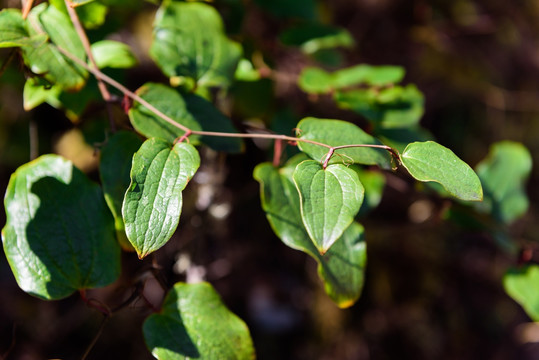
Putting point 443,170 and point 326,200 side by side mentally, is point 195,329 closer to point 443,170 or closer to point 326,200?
point 326,200

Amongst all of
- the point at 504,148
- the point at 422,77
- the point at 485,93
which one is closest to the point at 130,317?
the point at 504,148

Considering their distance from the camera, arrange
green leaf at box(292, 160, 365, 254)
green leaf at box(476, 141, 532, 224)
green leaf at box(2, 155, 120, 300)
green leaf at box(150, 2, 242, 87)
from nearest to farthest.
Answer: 1. green leaf at box(292, 160, 365, 254)
2. green leaf at box(2, 155, 120, 300)
3. green leaf at box(150, 2, 242, 87)
4. green leaf at box(476, 141, 532, 224)

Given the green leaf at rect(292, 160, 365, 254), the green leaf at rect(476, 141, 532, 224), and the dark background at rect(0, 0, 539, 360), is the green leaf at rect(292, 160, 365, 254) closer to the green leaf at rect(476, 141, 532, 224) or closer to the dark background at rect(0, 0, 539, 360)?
the dark background at rect(0, 0, 539, 360)

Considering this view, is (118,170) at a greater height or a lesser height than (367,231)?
greater

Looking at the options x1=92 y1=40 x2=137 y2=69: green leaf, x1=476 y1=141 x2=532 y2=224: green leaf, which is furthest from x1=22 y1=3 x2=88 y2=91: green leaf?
x1=476 y1=141 x2=532 y2=224: green leaf

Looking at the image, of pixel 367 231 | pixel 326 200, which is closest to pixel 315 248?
pixel 326 200
